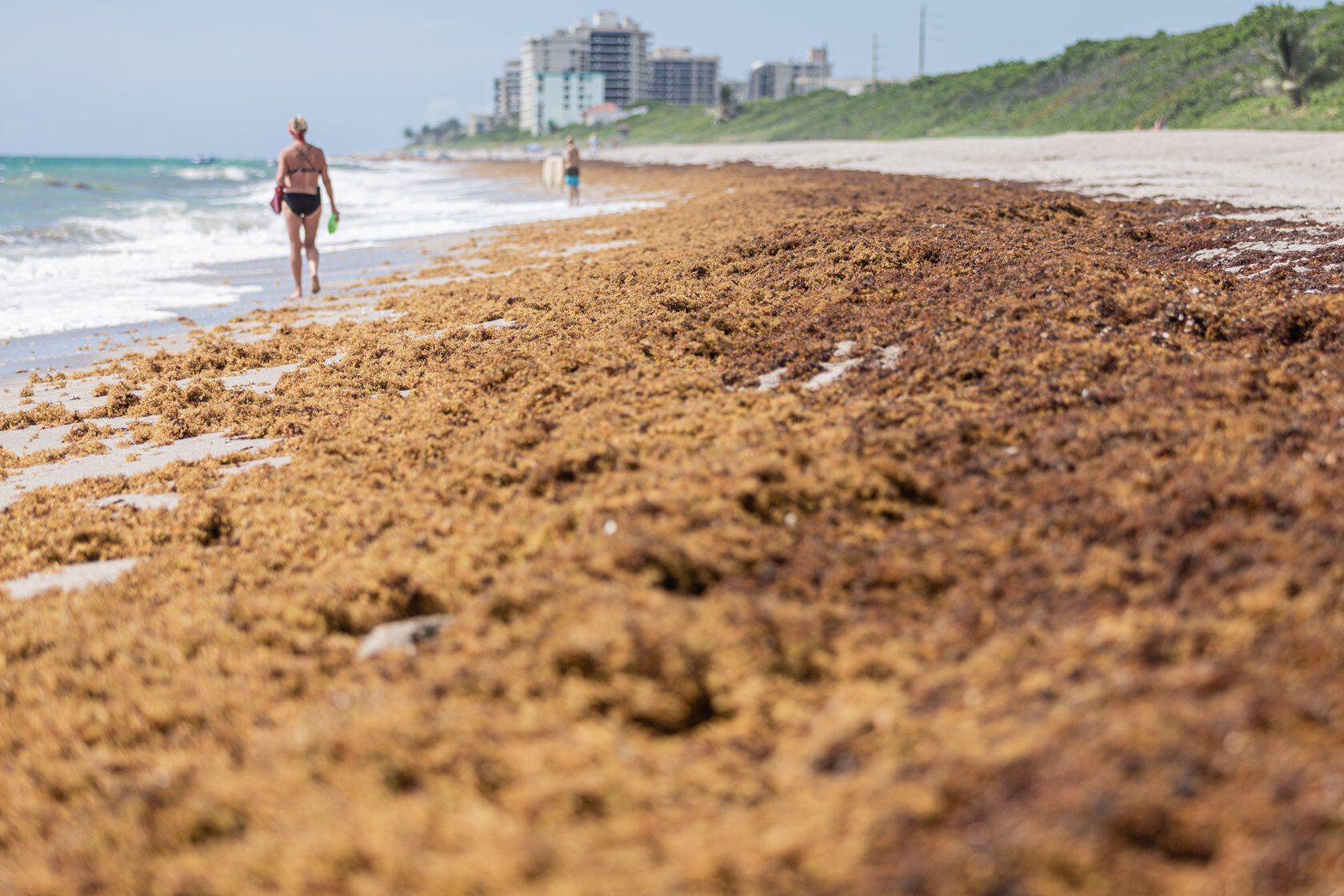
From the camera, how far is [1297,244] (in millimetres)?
8422

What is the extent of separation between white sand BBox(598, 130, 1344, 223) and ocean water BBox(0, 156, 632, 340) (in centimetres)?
1164

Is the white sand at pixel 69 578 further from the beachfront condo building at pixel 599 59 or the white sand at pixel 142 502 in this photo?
the beachfront condo building at pixel 599 59

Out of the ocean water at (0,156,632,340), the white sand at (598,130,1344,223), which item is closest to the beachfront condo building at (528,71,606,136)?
the ocean water at (0,156,632,340)

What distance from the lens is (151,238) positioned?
23.6 meters

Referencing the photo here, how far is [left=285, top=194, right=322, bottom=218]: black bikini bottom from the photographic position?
11.6 metres

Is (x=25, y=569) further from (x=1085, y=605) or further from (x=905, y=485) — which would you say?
(x=1085, y=605)

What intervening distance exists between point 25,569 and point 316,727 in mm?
2619

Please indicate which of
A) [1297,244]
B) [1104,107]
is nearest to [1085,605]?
[1297,244]

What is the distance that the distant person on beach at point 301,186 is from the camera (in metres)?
11.4

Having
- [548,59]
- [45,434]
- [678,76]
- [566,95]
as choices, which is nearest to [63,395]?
[45,434]

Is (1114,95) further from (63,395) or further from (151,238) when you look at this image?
(63,395)

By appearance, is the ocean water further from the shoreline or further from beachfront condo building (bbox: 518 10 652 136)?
beachfront condo building (bbox: 518 10 652 136)

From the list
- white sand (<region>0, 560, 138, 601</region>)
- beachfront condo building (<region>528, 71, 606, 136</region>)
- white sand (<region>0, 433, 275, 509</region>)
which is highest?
beachfront condo building (<region>528, 71, 606, 136</region>)

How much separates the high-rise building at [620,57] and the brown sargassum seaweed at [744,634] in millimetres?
191082
